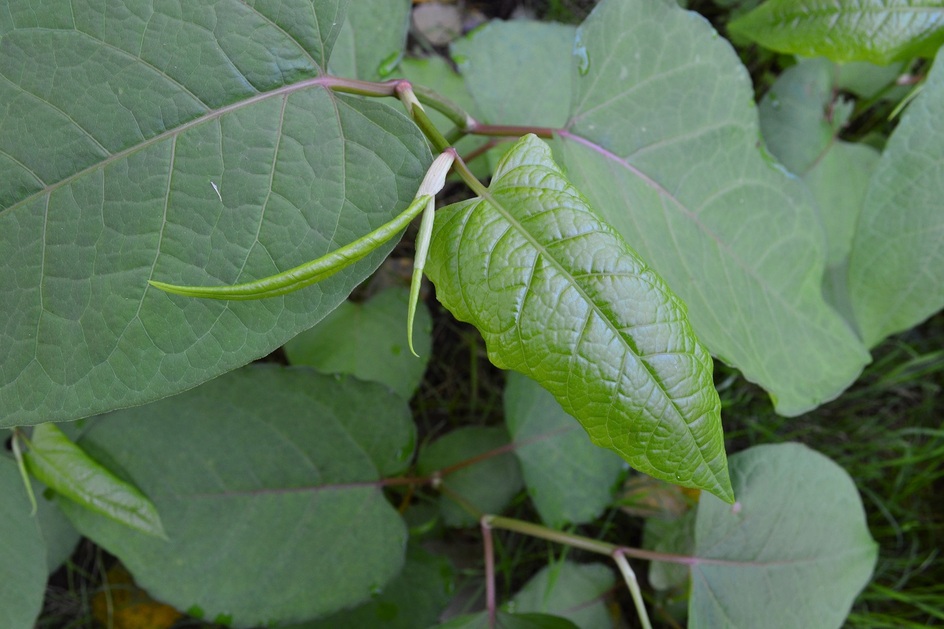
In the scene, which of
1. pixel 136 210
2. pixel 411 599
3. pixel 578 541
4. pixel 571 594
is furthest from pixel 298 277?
pixel 571 594

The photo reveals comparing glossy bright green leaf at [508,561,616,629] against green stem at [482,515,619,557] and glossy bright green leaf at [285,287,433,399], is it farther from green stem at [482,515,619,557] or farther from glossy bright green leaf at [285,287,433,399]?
glossy bright green leaf at [285,287,433,399]

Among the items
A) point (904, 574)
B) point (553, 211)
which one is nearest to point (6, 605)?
point (553, 211)

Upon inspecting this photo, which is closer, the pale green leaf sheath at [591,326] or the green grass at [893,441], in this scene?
the pale green leaf sheath at [591,326]

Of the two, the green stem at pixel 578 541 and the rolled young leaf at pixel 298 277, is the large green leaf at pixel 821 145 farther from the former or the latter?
the rolled young leaf at pixel 298 277

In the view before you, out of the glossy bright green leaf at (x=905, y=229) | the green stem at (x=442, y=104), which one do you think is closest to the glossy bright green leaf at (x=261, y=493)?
the green stem at (x=442, y=104)

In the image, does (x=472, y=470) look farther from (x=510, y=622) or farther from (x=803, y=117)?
(x=803, y=117)

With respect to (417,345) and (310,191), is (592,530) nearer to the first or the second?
(417,345)

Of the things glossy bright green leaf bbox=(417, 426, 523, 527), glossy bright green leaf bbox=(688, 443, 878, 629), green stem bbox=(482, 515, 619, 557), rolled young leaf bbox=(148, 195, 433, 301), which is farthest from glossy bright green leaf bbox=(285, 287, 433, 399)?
rolled young leaf bbox=(148, 195, 433, 301)
